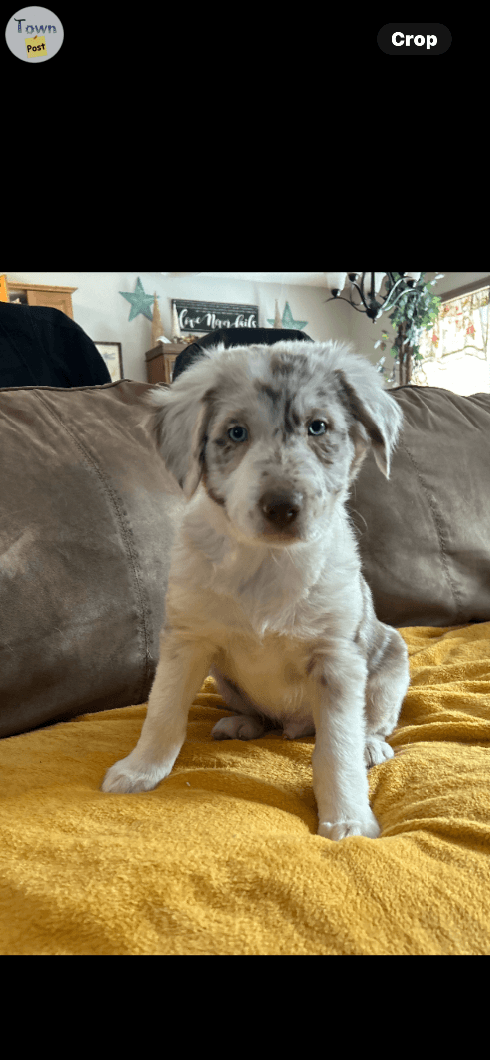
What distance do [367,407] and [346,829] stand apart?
71 centimetres

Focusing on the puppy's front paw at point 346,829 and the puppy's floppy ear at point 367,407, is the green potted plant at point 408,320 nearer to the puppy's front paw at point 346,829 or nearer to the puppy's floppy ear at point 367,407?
the puppy's floppy ear at point 367,407

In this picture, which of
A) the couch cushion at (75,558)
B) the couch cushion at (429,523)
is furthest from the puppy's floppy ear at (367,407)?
the couch cushion at (429,523)

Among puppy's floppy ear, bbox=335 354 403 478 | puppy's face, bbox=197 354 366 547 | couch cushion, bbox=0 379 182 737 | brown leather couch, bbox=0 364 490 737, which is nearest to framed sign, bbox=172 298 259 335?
brown leather couch, bbox=0 364 490 737

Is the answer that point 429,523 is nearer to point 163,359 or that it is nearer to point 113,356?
point 163,359

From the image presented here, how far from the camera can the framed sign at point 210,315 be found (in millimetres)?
7922

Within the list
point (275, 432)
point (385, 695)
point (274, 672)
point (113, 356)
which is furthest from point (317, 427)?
point (113, 356)

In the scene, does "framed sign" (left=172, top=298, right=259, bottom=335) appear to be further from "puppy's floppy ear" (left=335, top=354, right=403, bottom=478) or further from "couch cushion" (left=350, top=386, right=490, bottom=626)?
"puppy's floppy ear" (left=335, top=354, right=403, bottom=478)

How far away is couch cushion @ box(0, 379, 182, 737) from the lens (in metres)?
1.51

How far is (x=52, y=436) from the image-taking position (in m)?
1.76

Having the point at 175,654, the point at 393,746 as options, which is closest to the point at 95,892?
the point at 175,654

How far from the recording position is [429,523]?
2291 millimetres

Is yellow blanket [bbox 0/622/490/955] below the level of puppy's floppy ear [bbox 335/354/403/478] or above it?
below

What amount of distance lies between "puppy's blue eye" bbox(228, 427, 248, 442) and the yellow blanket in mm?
570

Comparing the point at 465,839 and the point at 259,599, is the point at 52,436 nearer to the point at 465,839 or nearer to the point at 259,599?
the point at 259,599
